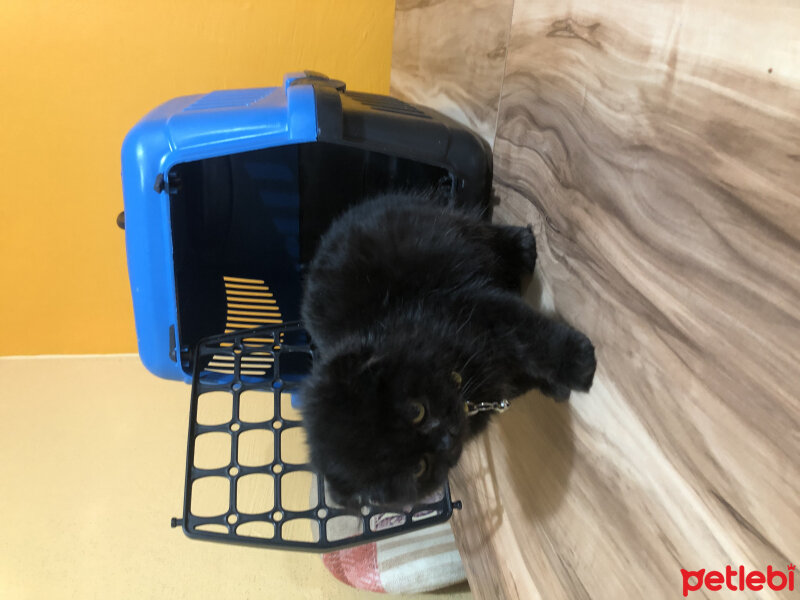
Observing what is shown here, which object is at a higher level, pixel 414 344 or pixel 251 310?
pixel 414 344

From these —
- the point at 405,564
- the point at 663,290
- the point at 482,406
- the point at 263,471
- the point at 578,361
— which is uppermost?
the point at 663,290

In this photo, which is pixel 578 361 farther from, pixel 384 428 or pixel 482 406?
pixel 384 428

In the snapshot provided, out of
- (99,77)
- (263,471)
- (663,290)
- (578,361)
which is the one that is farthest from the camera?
(99,77)

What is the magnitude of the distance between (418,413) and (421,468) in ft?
0.21

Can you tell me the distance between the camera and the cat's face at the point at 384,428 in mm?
596

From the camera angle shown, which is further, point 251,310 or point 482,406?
point 251,310

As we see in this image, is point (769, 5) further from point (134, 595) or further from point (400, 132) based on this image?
point (134, 595)

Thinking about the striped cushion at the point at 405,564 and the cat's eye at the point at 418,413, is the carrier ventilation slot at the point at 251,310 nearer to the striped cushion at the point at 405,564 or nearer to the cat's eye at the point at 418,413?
the striped cushion at the point at 405,564

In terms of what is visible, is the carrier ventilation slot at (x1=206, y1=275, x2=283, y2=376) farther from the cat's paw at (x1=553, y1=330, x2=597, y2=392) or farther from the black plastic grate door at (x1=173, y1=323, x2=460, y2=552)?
the cat's paw at (x1=553, y1=330, x2=597, y2=392)

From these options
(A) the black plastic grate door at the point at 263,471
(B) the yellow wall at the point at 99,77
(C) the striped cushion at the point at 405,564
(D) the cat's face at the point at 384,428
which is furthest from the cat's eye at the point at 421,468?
(B) the yellow wall at the point at 99,77

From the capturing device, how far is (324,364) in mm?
673

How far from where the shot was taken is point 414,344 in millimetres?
664

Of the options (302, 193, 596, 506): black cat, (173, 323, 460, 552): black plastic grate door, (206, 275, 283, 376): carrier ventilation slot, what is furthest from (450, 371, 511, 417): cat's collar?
(206, 275, 283, 376): carrier ventilation slot

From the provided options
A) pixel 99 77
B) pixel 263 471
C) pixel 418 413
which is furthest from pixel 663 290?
pixel 99 77
